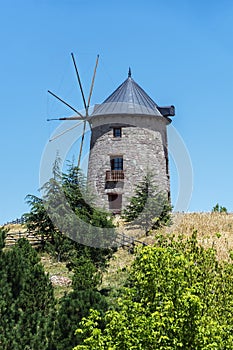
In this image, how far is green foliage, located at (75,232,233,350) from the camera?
470 inches

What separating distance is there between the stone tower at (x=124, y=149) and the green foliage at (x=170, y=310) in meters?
24.0

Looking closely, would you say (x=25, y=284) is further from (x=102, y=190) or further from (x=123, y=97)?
(x=123, y=97)

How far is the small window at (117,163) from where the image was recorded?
3997 centimetres

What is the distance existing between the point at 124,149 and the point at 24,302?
22787mm

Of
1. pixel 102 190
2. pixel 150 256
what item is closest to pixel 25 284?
pixel 150 256

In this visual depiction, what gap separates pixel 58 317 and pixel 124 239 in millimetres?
14992

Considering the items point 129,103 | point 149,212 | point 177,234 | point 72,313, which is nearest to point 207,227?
point 177,234

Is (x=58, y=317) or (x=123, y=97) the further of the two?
(x=123, y=97)

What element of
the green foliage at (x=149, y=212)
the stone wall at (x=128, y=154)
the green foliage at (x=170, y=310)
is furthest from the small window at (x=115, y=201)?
the green foliage at (x=170, y=310)

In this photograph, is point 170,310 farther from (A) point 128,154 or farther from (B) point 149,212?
(A) point 128,154

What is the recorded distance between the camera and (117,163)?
4009cm

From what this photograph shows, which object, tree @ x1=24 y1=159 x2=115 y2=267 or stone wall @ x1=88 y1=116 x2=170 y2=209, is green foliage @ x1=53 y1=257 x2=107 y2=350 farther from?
stone wall @ x1=88 y1=116 x2=170 y2=209

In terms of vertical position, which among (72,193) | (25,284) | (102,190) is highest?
(102,190)

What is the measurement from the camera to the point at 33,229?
97.5 ft
